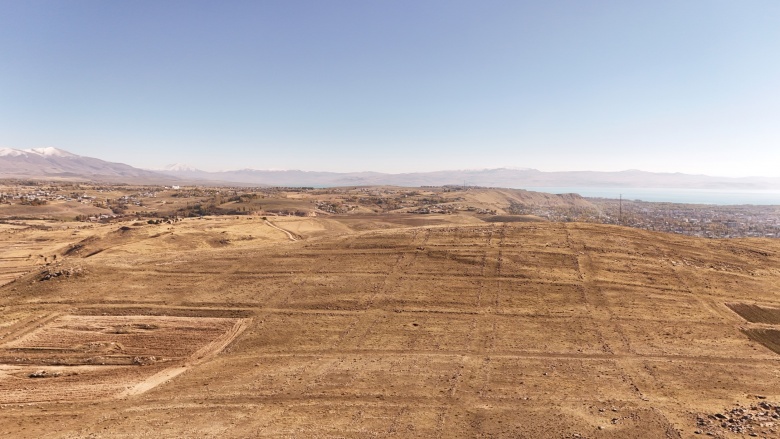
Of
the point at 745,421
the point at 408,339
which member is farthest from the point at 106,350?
the point at 745,421

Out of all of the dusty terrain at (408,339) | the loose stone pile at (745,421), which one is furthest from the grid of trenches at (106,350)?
the loose stone pile at (745,421)

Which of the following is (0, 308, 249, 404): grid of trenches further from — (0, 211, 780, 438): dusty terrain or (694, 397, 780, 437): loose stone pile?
(694, 397, 780, 437): loose stone pile

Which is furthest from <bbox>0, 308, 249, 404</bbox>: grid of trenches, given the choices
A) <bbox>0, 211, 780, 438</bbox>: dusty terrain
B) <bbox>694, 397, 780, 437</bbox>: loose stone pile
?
<bbox>694, 397, 780, 437</bbox>: loose stone pile

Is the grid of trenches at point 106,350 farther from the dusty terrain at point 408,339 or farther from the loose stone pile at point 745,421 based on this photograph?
the loose stone pile at point 745,421

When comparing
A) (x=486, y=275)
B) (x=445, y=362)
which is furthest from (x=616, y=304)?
(x=445, y=362)

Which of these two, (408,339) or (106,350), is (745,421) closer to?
(408,339)

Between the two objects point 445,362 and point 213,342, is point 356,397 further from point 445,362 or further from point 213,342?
point 213,342
